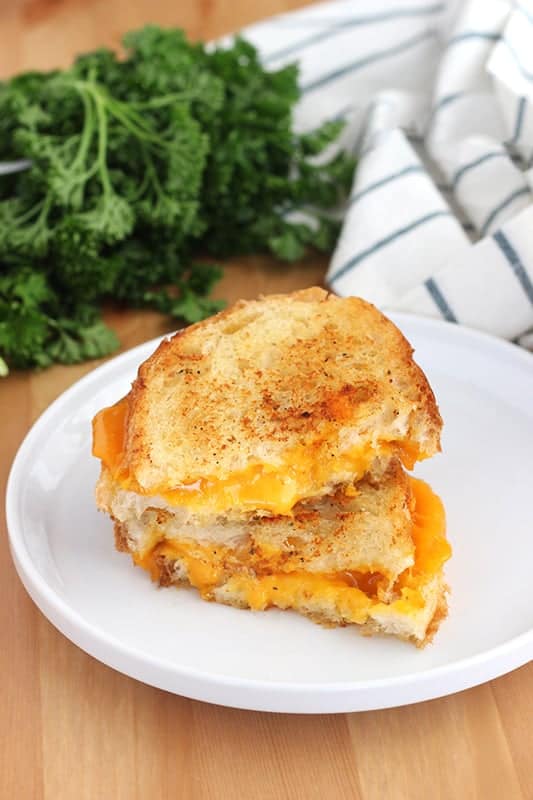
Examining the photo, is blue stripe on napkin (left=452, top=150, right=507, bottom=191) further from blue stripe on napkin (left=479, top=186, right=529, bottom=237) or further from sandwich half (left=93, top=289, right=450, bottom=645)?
sandwich half (left=93, top=289, right=450, bottom=645)

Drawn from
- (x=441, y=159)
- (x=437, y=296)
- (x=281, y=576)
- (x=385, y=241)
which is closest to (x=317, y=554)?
(x=281, y=576)

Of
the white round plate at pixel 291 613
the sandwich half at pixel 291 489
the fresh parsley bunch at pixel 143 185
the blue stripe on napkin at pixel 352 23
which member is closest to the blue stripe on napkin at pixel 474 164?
the fresh parsley bunch at pixel 143 185

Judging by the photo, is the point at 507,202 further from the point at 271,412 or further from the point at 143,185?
the point at 271,412

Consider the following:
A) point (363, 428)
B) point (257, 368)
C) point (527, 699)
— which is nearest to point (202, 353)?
point (257, 368)

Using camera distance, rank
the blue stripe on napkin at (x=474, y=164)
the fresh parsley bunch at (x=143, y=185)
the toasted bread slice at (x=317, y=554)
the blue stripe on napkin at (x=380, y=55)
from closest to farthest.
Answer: the toasted bread slice at (x=317, y=554), the fresh parsley bunch at (x=143, y=185), the blue stripe on napkin at (x=474, y=164), the blue stripe on napkin at (x=380, y=55)

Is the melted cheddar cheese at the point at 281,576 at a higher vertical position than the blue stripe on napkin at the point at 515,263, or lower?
lower

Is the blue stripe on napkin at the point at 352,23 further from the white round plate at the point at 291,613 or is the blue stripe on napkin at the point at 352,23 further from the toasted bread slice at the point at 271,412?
the toasted bread slice at the point at 271,412
